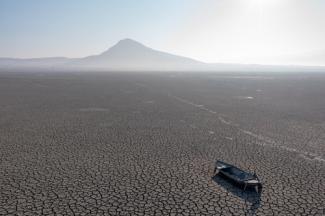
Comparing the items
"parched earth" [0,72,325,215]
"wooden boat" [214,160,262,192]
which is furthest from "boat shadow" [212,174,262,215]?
"wooden boat" [214,160,262,192]

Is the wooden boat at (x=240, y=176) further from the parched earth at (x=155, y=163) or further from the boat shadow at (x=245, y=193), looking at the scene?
the parched earth at (x=155, y=163)

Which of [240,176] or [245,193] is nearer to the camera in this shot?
[245,193]

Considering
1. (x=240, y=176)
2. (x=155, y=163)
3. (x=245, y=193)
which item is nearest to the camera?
(x=245, y=193)

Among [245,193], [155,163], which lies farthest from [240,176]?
[155,163]

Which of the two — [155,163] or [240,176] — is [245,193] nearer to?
[240,176]

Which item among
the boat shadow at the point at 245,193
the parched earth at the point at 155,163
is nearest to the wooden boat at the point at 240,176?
the boat shadow at the point at 245,193

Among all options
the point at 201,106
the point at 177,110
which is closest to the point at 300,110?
the point at 201,106

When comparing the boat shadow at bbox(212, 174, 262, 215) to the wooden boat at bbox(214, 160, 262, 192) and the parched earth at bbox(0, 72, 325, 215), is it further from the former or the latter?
the wooden boat at bbox(214, 160, 262, 192)
